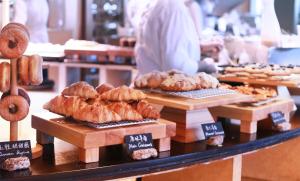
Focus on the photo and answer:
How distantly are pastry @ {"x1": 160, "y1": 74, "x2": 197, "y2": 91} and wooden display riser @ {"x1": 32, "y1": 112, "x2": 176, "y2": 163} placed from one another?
275 millimetres

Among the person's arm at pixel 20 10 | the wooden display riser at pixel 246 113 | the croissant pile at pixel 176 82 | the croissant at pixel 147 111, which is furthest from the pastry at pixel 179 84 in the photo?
the person's arm at pixel 20 10

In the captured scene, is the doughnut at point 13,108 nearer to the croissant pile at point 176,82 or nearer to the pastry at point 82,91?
the pastry at point 82,91

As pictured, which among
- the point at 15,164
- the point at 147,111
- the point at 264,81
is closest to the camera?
the point at 15,164

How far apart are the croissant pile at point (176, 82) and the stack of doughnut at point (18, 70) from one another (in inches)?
22.4

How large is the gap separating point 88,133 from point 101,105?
0.45 feet

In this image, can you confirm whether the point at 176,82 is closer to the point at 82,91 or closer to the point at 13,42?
the point at 82,91

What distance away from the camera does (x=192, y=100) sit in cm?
168

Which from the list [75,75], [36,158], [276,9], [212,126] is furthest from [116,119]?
[75,75]

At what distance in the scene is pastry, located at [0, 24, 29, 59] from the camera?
134cm

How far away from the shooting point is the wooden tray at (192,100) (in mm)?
1629

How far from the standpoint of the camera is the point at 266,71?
2400mm

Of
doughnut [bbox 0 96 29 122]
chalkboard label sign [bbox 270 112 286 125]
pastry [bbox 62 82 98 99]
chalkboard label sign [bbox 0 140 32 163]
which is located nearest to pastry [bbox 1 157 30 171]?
chalkboard label sign [bbox 0 140 32 163]

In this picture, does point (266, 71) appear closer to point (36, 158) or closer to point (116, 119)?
point (116, 119)

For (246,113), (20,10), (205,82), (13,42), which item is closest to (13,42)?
(13,42)
